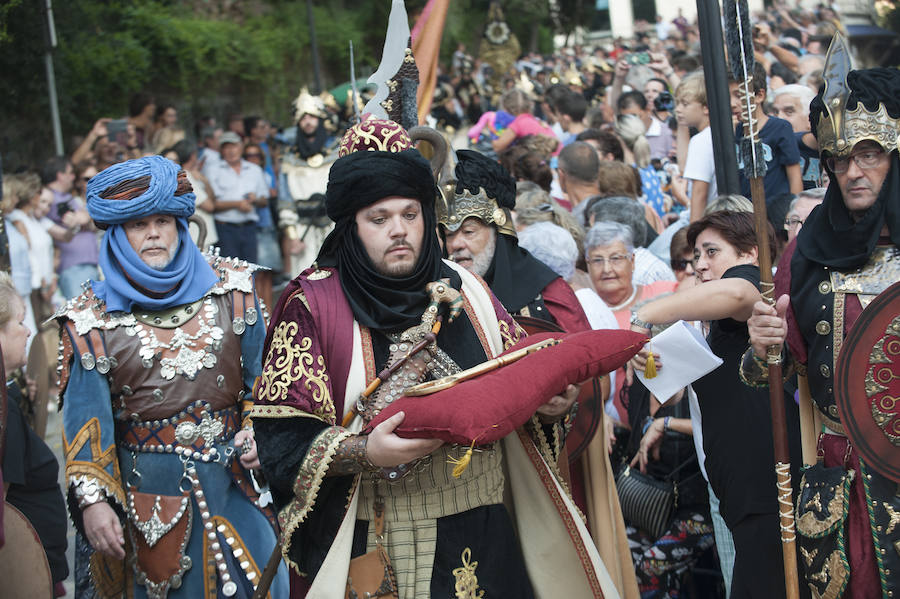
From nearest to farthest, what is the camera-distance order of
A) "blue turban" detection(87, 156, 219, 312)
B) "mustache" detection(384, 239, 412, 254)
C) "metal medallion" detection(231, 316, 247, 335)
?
"mustache" detection(384, 239, 412, 254) → "blue turban" detection(87, 156, 219, 312) → "metal medallion" detection(231, 316, 247, 335)

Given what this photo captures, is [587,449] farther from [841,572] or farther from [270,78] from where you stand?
[270,78]

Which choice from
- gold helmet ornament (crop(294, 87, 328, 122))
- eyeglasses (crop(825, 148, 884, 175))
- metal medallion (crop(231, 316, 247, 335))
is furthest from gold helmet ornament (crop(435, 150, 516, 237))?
gold helmet ornament (crop(294, 87, 328, 122))

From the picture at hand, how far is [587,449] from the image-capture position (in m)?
4.18

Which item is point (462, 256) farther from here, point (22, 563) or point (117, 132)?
point (117, 132)

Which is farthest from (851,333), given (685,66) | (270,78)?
(270,78)

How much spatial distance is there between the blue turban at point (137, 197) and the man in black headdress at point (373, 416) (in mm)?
1059

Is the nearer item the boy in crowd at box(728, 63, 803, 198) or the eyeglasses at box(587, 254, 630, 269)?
the eyeglasses at box(587, 254, 630, 269)

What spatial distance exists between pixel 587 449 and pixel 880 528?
4.13 feet

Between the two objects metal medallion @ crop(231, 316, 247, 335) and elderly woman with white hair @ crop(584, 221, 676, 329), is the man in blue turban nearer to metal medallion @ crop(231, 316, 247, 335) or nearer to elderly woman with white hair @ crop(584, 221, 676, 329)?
metal medallion @ crop(231, 316, 247, 335)

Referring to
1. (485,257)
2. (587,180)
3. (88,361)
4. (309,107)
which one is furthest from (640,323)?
(309,107)

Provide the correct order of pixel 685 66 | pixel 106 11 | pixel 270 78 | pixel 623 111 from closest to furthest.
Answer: pixel 623 111
pixel 685 66
pixel 106 11
pixel 270 78

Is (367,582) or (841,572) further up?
(367,582)

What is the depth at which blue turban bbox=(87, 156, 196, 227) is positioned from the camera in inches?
160

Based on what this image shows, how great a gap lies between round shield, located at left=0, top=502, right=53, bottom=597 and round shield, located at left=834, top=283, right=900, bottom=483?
276cm
